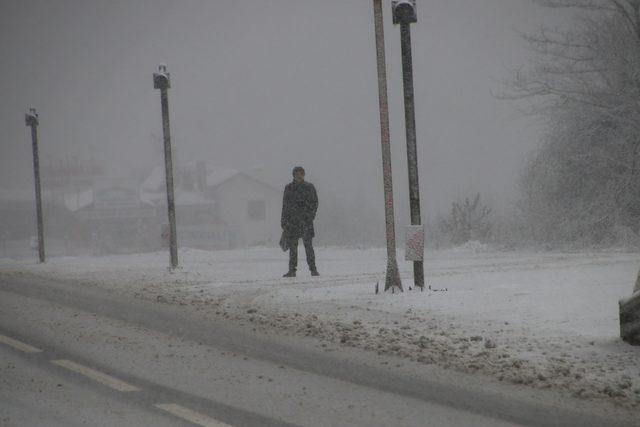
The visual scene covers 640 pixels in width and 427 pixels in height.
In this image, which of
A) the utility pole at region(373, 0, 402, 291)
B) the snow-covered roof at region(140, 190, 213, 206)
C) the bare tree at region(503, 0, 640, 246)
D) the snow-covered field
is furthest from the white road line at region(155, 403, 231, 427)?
the snow-covered roof at region(140, 190, 213, 206)

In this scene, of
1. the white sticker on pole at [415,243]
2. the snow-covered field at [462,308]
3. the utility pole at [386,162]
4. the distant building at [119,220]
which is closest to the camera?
the snow-covered field at [462,308]

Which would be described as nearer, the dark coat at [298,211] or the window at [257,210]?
the dark coat at [298,211]

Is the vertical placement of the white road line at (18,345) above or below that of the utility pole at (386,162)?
below

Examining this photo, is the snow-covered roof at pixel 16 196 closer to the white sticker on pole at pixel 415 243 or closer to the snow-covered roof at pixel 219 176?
the snow-covered roof at pixel 219 176

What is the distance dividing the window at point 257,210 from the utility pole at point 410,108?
64827 millimetres

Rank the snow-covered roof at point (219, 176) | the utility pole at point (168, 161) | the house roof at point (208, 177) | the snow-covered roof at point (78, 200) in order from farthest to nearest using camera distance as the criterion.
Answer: the house roof at point (208, 177)
the snow-covered roof at point (78, 200)
the snow-covered roof at point (219, 176)
the utility pole at point (168, 161)

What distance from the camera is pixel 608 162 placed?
20094 millimetres

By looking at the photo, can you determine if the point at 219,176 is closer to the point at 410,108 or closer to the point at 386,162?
the point at 386,162

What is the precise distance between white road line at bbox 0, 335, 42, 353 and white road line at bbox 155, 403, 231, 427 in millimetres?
2638

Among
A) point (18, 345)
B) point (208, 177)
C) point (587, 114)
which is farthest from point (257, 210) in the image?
point (18, 345)

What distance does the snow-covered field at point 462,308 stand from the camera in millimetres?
6180

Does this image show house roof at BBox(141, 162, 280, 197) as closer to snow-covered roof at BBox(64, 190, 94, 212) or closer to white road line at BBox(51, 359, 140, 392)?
snow-covered roof at BBox(64, 190, 94, 212)

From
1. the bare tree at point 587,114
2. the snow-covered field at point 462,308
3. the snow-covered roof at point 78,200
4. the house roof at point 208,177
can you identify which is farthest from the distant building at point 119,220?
the snow-covered field at point 462,308

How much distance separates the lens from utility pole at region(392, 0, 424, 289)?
10758mm
